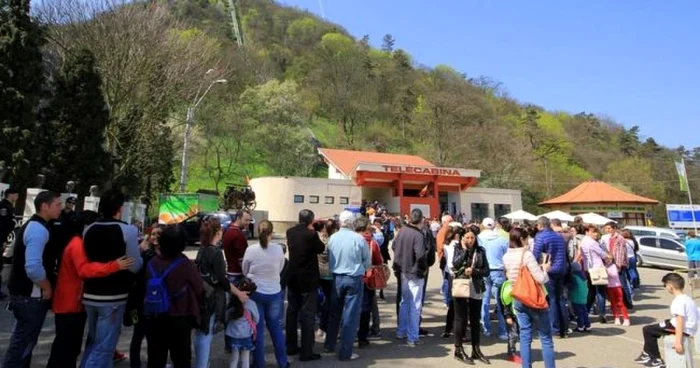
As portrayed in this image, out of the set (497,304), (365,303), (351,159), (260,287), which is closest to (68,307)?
(260,287)

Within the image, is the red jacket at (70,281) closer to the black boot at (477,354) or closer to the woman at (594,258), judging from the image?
the black boot at (477,354)

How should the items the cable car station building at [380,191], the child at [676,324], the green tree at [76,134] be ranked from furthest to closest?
the cable car station building at [380,191], the green tree at [76,134], the child at [676,324]

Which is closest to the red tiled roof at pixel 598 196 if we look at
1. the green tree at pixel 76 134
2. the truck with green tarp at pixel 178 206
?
the truck with green tarp at pixel 178 206

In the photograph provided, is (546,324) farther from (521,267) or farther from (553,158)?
(553,158)

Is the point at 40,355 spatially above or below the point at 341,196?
below

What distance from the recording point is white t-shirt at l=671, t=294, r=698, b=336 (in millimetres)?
5105

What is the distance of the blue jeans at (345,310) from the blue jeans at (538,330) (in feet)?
6.30

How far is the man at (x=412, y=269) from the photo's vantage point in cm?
670

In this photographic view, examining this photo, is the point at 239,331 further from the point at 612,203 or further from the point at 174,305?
the point at 612,203

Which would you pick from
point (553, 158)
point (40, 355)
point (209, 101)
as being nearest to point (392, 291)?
point (40, 355)

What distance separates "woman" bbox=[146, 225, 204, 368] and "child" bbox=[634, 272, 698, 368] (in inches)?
193

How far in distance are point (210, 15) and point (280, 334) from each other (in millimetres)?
103212

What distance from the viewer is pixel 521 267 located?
541 centimetres

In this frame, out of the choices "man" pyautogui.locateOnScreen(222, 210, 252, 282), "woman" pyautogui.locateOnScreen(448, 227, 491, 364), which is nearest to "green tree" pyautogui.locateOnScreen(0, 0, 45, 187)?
"man" pyautogui.locateOnScreen(222, 210, 252, 282)
